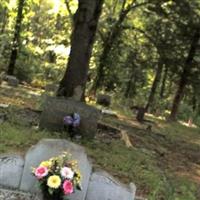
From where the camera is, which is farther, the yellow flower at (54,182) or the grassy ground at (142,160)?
the grassy ground at (142,160)

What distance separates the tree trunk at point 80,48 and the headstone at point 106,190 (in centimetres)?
727

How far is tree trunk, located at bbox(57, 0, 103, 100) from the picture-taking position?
44.1 feet

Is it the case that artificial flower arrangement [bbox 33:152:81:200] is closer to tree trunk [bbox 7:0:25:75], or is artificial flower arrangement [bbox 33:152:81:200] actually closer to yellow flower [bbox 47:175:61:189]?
yellow flower [bbox 47:175:61:189]

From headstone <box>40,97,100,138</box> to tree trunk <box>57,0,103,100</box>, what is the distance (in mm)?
2406

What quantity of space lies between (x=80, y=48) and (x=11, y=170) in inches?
300

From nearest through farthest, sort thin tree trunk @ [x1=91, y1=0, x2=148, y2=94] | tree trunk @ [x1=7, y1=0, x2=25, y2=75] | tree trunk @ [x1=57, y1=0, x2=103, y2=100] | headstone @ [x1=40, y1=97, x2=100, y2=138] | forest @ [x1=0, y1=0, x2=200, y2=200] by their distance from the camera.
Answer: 1. headstone @ [x1=40, y1=97, x2=100, y2=138]
2. tree trunk @ [x1=57, y1=0, x2=103, y2=100]
3. forest @ [x1=0, y1=0, x2=200, y2=200]
4. tree trunk @ [x1=7, y1=0, x2=25, y2=75]
5. thin tree trunk @ [x1=91, y1=0, x2=148, y2=94]

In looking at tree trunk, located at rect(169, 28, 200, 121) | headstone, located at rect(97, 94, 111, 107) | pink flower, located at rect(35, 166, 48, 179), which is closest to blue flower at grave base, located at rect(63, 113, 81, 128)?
pink flower, located at rect(35, 166, 48, 179)

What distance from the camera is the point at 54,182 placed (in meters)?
5.66

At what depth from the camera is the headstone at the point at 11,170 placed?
6242mm

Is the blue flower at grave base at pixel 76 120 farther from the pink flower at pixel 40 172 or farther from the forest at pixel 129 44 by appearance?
the forest at pixel 129 44

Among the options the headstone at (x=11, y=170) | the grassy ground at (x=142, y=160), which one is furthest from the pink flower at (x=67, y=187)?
the grassy ground at (x=142, y=160)

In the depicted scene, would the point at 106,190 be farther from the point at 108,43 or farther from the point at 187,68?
the point at 108,43

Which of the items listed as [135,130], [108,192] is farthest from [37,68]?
[108,192]

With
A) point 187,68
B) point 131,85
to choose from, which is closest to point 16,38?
point 187,68
